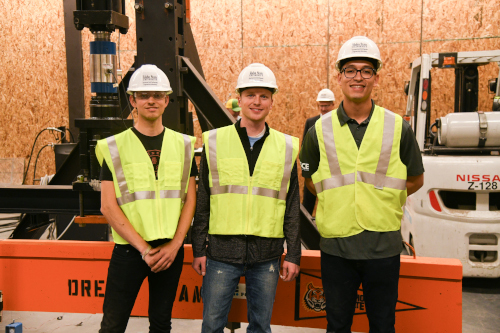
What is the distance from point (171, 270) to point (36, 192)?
67.7 inches

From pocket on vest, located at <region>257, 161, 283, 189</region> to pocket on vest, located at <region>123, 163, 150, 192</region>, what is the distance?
69 centimetres

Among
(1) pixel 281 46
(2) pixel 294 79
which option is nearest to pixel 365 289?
(2) pixel 294 79

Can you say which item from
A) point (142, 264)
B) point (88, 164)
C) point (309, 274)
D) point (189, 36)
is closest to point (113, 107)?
point (88, 164)

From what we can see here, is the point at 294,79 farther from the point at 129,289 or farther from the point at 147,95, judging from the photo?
the point at 129,289

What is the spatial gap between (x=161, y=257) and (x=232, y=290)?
462 millimetres

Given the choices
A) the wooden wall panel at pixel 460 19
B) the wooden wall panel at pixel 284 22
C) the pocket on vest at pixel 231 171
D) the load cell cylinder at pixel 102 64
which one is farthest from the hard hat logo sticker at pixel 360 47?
the wooden wall panel at pixel 460 19

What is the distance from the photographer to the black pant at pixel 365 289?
2.33 metres

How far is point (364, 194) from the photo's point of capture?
2.36 m

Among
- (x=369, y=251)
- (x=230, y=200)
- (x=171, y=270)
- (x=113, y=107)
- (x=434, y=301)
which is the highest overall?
(x=113, y=107)

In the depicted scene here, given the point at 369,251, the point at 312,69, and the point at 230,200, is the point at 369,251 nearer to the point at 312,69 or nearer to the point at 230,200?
the point at 230,200

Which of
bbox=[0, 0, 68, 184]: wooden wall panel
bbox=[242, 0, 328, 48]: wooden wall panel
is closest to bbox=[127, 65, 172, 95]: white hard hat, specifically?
bbox=[242, 0, 328, 48]: wooden wall panel

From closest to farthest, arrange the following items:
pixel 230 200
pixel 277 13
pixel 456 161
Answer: pixel 230 200 < pixel 456 161 < pixel 277 13

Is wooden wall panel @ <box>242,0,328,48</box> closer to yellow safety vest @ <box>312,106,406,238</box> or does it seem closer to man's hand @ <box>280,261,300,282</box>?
yellow safety vest @ <box>312,106,406,238</box>

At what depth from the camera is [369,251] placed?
2.32 m
